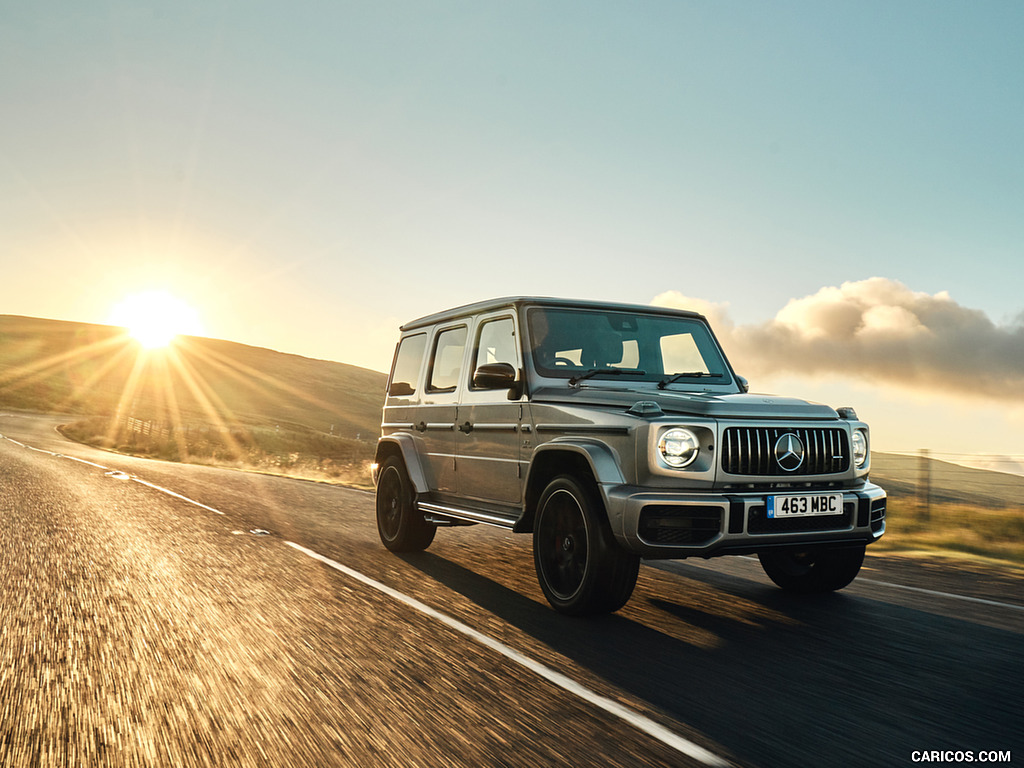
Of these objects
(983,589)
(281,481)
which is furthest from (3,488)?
(983,589)

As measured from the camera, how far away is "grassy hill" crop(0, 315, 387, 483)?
43.8 meters

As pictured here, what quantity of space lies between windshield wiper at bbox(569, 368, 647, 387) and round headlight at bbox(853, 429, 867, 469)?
1.64 metres

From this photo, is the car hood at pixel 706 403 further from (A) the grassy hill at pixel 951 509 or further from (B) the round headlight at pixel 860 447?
(A) the grassy hill at pixel 951 509

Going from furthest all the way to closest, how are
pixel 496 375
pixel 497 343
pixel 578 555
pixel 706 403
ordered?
pixel 497 343 < pixel 496 375 < pixel 578 555 < pixel 706 403

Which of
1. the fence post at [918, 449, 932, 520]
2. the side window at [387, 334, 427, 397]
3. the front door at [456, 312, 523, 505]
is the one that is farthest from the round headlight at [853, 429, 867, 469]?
the fence post at [918, 449, 932, 520]

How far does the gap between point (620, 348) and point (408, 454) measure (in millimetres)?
2530

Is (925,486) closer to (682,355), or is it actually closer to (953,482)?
(953,482)

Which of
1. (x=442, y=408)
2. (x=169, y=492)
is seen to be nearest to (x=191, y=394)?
(x=169, y=492)

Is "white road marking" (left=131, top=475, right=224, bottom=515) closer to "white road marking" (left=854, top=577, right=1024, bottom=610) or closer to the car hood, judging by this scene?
the car hood

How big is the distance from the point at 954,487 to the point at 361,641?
11.9 metres

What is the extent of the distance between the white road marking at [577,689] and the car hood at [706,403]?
1.67 meters

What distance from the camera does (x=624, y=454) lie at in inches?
206

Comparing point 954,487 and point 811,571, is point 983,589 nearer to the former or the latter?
point 811,571

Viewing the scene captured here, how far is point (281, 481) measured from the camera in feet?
61.2
